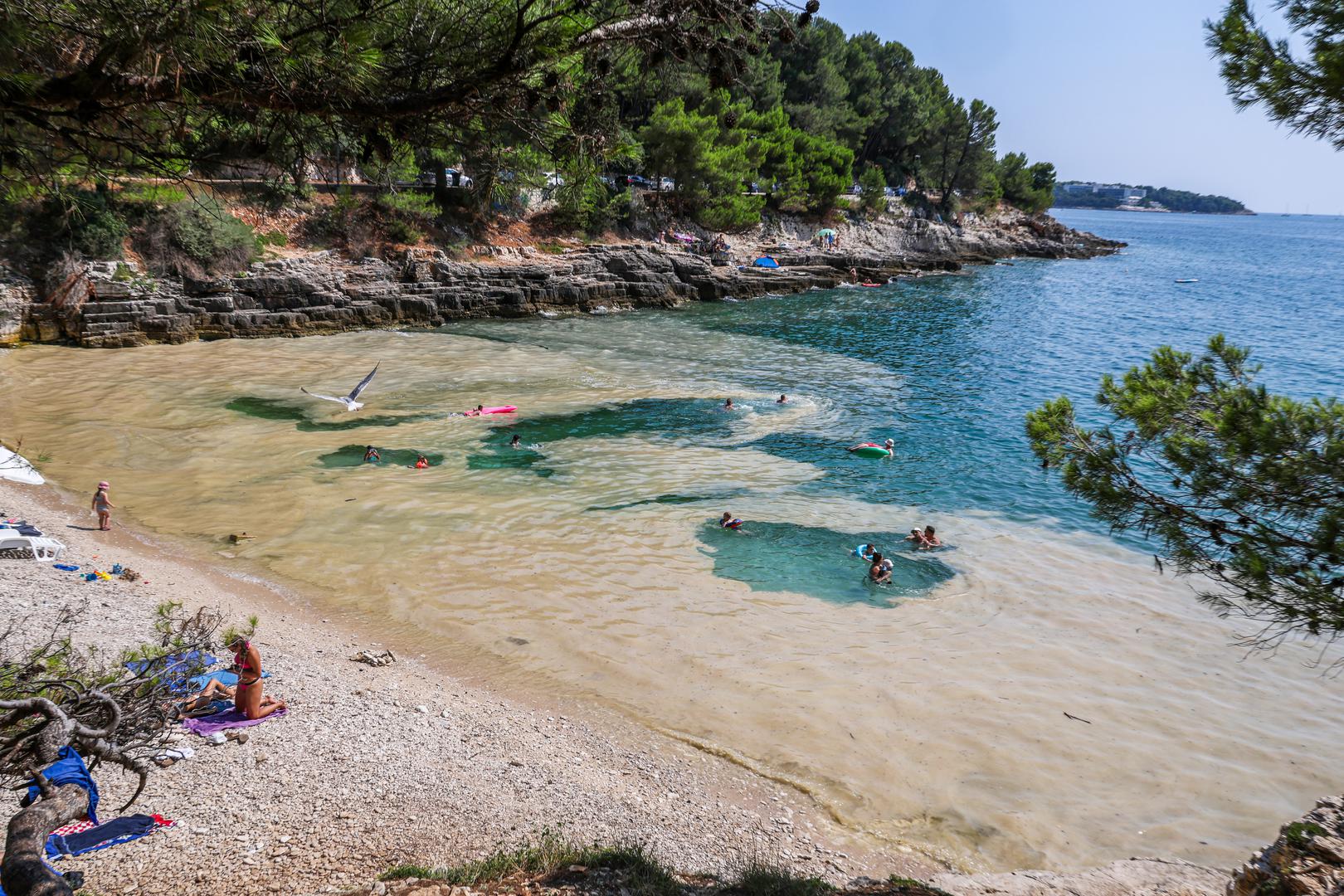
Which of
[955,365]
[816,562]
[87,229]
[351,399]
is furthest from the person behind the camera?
[955,365]

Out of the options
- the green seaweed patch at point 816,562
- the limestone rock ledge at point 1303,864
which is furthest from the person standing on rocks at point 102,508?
the limestone rock ledge at point 1303,864

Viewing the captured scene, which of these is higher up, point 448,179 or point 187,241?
point 448,179

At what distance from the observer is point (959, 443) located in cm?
2305

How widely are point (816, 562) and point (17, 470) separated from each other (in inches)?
656

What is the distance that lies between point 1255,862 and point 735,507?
37.9 ft

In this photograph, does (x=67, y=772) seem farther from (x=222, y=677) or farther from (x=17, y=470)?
(x=17, y=470)

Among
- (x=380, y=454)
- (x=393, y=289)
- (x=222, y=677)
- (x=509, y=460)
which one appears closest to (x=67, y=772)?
(x=222, y=677)

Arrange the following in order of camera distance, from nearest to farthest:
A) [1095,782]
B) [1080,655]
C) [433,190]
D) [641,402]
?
[1095,782] < [1080,655] < [641,402] < [433,190]

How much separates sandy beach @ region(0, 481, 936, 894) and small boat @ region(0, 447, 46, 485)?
18.5ft

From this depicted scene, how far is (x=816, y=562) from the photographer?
587 inches

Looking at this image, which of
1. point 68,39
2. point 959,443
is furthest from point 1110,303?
point 68,39

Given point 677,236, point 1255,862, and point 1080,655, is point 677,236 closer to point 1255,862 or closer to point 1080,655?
point 1080,655

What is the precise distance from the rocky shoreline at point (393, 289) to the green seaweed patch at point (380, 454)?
15600mm

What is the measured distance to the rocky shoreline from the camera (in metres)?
28.1
